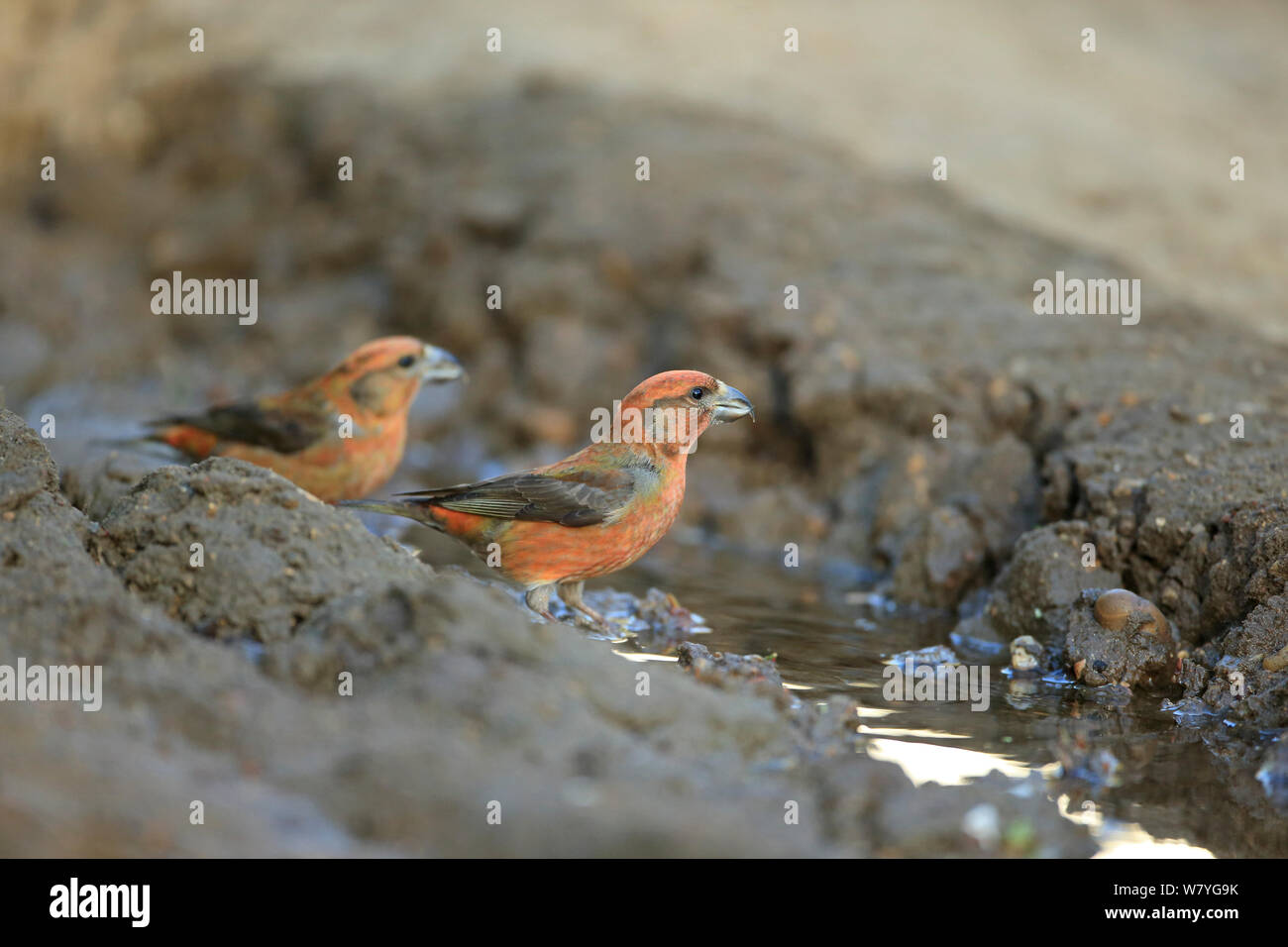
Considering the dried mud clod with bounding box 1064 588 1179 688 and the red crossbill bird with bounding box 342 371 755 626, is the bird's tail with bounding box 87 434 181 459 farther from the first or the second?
the dried mud clod with bounding box 1064 588 1179 688

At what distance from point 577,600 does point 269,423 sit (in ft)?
6.21

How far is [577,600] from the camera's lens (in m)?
5.84

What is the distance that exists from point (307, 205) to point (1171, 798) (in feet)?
29.0

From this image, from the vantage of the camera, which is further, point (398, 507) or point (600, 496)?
point (398, 507)

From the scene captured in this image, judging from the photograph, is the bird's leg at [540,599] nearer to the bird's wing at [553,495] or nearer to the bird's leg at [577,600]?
the bird's leg at [577,600]

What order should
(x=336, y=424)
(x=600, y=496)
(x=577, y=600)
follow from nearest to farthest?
(x=600, y=496) → (x=577, y=600) → (x=336, y=424)

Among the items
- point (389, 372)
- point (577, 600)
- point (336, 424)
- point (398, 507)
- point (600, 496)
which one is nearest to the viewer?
point (600, 496)

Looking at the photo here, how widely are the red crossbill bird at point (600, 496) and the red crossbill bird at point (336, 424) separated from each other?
1.08m

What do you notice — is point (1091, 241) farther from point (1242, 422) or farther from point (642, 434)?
point (642, 434)

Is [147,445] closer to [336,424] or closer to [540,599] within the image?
[336,424]

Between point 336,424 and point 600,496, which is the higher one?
point 336,424

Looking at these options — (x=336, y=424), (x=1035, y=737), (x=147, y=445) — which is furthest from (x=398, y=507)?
(x=1035, y=737)

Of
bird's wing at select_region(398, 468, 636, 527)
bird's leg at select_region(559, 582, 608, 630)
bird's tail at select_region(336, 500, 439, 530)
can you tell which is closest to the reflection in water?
bird's leg at select_region(559, 582, 608, 630)

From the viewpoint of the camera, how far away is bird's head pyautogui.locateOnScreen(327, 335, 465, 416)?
6.62m
